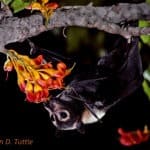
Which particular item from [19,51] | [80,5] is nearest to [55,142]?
[19,51]

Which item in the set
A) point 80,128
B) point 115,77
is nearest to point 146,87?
point 115,77

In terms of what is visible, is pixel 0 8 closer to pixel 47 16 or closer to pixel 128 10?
pixel 47 16

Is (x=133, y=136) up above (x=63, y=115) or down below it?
below

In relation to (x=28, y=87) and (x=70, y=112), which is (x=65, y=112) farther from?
(x=28, y=87)

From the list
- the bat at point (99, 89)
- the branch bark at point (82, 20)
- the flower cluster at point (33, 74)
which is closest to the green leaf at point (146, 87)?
the bat at point (99, 89)

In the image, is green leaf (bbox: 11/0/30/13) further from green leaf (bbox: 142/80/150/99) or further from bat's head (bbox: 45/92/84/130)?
green leaf (bbox: 142/80/150/99)

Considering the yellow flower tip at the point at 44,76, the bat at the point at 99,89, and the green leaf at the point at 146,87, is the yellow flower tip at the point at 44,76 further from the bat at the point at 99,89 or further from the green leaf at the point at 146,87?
the green leaf at the point at 146,87
